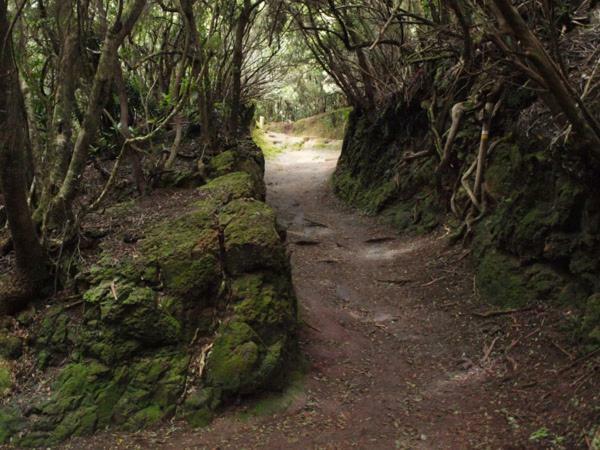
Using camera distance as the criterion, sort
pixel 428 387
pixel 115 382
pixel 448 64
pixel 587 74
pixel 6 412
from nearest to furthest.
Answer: pixel 6 412, pixel 115 382, pixel 428 387, pixel 587 74, pixel 448 64

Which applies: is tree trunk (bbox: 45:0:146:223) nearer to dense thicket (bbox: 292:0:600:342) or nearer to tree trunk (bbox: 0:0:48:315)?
tree trunk (bbox: 0:0:48:315)

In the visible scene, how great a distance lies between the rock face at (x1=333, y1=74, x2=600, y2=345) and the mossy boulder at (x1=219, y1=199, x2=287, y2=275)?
123 inches

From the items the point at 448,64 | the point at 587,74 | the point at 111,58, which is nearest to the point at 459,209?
the point at 587,74

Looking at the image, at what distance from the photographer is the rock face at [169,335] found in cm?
495

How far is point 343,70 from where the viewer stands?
49.3ft

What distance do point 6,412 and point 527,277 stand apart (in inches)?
236

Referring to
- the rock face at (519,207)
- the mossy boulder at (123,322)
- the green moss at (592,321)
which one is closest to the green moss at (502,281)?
the rock face at (519,207)

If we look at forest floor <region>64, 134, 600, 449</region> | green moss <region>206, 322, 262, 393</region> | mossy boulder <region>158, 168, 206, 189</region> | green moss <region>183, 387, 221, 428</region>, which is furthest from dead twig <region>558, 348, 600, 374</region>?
mossy boulder <region>158, 168, 206, 189</region>

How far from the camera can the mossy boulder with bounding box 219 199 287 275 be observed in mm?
6004

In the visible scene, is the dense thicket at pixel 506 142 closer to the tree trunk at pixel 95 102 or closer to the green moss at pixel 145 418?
the tree trunk at pixel 95 102

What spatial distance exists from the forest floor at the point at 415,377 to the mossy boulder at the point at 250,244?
1.24m

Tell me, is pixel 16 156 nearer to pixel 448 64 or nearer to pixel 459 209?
pixel 459 209

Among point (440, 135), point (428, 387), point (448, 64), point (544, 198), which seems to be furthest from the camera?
point (448, 64)

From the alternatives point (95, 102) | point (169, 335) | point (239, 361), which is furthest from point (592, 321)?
point (95, 102)
